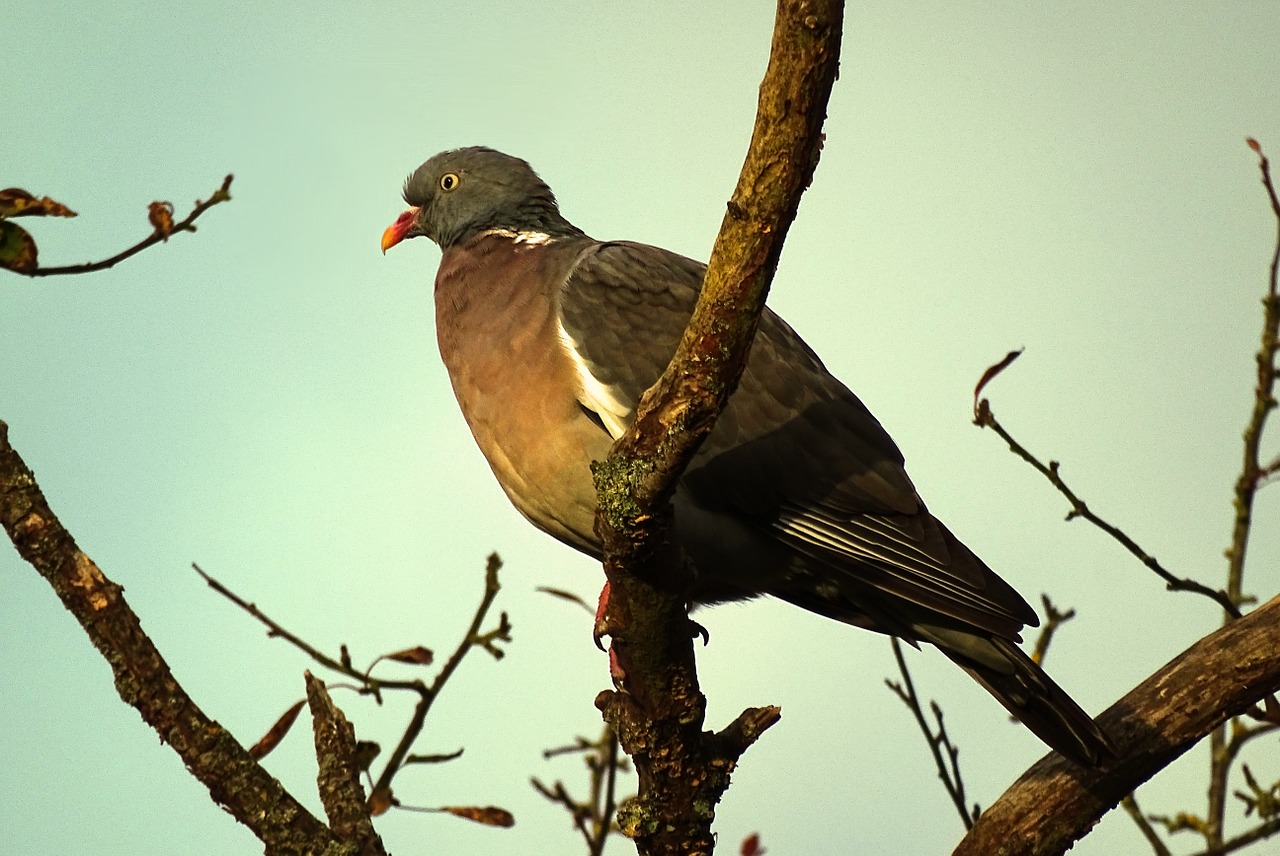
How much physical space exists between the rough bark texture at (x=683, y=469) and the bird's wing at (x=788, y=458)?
0.78 metres

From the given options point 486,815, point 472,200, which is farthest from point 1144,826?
point 472,200

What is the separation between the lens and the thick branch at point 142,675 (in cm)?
299

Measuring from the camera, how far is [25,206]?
2.92 meters

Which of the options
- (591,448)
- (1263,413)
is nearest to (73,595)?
(591,448)

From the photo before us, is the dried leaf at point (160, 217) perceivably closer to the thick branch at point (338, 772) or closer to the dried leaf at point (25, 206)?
the dried leaf at point (25, 206)

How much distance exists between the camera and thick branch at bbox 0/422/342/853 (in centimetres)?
299

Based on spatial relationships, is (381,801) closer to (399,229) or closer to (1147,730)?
(1147,730)

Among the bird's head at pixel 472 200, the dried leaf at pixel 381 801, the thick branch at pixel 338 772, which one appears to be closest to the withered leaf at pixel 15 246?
the thick branch at pixel 338 772

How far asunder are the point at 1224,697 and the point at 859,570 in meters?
1.11

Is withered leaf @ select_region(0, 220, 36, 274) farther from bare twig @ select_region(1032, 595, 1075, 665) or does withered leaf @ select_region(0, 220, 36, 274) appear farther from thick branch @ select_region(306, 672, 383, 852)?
bare twig @ select_region(1032, 595, 1075, 665)

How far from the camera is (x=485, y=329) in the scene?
15.1 ft

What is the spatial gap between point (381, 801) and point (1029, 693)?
1.85m

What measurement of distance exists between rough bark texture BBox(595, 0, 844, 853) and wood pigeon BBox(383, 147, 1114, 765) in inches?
30.5

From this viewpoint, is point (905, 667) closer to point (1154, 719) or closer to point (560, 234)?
point (1154, 719)
